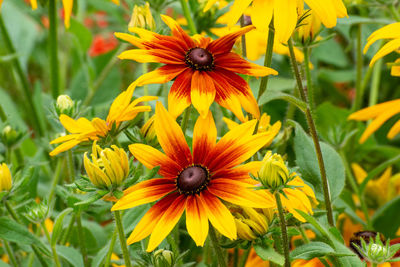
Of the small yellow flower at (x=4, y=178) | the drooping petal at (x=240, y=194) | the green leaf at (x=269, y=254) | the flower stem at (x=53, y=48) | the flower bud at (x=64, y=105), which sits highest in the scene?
the flower stem at (x=53, y=48)

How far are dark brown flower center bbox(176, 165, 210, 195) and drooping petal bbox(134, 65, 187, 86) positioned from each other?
85 mm

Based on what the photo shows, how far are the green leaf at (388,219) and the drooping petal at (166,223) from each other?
0.43 m

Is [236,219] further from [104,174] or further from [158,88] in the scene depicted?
[158,88]

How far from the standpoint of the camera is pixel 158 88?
856mm

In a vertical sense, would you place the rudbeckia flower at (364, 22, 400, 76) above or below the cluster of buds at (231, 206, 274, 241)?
above

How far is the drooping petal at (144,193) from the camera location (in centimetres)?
49

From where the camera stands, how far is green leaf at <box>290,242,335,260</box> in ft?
1.72

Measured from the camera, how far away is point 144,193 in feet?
1.65

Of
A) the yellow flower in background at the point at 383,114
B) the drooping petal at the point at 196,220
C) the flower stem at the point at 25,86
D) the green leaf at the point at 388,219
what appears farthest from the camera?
the flower stem at the point at 25,86

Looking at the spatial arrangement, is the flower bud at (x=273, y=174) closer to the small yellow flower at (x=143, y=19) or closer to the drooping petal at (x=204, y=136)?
the drooping petal at (x=204, y=136)

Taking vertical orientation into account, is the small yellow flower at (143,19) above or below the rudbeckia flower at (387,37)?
above

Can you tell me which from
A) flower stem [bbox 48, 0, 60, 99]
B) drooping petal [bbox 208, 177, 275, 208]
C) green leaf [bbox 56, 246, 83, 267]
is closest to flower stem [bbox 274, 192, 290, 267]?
drooping petal [bbox 208, 177, 275, 208]

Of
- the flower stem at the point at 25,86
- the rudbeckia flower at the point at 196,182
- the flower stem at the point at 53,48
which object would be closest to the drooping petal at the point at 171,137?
the rudbeckia flower at the point at 196,182

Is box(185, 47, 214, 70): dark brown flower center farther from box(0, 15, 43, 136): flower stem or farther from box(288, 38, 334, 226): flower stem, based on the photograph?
box(0, 15, 43, 136): flower stem
